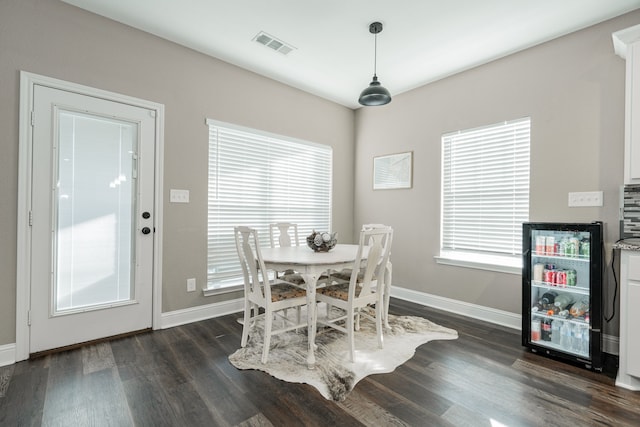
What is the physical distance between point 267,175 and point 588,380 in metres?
3.52

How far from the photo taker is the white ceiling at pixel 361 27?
2.50 meters

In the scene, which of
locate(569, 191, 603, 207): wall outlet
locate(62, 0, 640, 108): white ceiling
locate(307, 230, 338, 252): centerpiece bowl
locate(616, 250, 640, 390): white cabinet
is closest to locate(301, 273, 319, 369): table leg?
locate(307, 230, 338, 252): centerpiece bowl

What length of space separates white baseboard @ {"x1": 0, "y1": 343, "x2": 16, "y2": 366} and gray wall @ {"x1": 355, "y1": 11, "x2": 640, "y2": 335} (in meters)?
3.87

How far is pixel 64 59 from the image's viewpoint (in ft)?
8.24

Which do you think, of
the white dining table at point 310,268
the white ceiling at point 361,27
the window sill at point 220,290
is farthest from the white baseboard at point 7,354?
the white ceiling at point 361,27

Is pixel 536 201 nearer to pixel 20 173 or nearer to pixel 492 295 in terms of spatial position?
pixel 492 295

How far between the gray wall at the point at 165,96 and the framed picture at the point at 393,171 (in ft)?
3.00

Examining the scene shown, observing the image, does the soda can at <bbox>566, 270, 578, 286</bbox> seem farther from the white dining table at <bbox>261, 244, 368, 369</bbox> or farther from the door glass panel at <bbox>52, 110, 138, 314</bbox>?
the door glass panel at <bbox>52, 110, 138, 314</bbox>

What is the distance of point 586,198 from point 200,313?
3.86m

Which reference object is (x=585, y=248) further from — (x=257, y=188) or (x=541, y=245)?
(x=257, y=188)

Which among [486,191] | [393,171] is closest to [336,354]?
[486,191]

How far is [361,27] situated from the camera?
9.12 feet

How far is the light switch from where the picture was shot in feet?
10.2

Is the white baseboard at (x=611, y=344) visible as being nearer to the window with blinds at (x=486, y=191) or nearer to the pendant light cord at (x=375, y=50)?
the window with blinds at (x=486, y=191)
